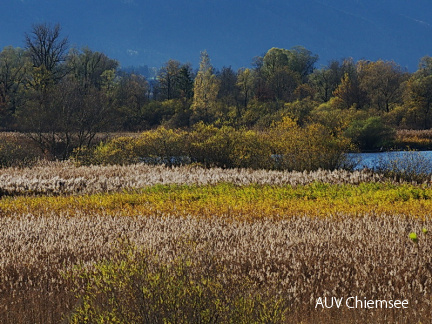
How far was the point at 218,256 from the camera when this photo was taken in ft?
21.3

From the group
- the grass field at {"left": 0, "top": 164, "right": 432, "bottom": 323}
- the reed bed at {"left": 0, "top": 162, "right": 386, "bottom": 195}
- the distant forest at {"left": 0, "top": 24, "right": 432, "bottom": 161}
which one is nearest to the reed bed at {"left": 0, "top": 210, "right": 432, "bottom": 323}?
the grass field at {"left": 0, "top": 164, "right": 432, "bottom": 323}

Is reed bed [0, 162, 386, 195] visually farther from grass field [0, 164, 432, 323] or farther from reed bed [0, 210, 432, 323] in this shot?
reed bed [0, 210, 432, 323]

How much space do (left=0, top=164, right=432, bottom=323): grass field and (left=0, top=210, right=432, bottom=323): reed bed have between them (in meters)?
0.03

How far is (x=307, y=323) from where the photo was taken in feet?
14.8

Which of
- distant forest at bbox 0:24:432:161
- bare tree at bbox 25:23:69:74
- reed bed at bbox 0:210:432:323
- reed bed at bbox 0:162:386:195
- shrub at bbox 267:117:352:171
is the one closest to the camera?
reed bed at bbox 0:210:432:323

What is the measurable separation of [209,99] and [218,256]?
53.3 m

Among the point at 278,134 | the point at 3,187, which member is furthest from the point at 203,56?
the point at 3,187

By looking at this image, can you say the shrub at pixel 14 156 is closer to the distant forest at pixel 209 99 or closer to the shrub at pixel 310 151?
the distant forest at pixel 209 99

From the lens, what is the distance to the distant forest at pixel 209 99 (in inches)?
1125

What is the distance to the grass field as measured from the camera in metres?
3.98

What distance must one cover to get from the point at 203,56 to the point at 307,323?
6500 cm

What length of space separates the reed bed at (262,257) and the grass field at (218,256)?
26 millimetres

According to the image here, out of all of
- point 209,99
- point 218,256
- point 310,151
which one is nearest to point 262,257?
point 218,256

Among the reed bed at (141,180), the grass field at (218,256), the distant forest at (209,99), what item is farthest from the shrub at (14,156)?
the grass field at (218,256)
